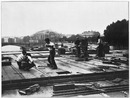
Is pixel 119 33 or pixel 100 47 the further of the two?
pixel 119 33

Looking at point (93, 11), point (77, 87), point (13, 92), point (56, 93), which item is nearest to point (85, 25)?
point (93, 11)

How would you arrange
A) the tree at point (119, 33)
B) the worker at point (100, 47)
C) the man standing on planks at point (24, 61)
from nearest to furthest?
the man standing on planks at point (24, 61)
the tree at point (119, 33)
the worker at point (100, 47)

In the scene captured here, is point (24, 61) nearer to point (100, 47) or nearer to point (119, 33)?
point (100, 47)

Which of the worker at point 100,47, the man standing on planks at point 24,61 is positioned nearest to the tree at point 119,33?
the worker at point 100,47

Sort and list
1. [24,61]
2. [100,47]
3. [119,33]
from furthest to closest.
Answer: [119,33] < [100,47] < [24,61]

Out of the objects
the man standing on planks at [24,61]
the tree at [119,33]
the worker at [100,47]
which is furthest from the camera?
the worker at [100,47]

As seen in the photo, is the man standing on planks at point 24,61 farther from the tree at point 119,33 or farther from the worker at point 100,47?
the worker at point 100,47

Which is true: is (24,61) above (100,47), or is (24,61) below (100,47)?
below

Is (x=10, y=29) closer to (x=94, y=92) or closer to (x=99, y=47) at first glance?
(x=94, y=92)

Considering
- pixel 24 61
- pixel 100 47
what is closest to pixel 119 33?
pixel 100 47

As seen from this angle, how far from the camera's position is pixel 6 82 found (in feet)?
22.6

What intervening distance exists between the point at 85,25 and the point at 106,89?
3.49 metres

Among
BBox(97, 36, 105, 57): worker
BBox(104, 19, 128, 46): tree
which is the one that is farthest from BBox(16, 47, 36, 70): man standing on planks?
BBox(97, 36, 105, 57): worker

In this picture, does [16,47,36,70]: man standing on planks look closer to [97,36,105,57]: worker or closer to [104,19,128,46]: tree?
[104,19,128,46]: tree
